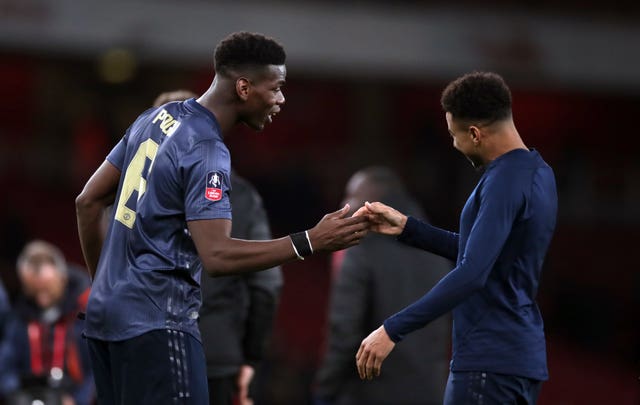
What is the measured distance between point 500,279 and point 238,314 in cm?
164

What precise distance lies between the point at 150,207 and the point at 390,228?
1.00m

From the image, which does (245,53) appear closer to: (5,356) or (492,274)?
(492,274)

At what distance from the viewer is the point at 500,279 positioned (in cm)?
380

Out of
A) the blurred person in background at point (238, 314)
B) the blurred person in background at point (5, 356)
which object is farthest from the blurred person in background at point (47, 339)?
the blurred person in background at point (238, 314)

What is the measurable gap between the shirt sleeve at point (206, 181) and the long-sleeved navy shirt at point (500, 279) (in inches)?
28.1

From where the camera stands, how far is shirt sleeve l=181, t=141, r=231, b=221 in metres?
3.62

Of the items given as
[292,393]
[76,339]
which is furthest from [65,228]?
[76,339]

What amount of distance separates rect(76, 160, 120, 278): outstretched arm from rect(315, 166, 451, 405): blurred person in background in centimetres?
207

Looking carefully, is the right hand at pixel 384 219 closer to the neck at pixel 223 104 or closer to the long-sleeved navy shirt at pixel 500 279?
the long-sleeved navy shirt at pixel 500 279

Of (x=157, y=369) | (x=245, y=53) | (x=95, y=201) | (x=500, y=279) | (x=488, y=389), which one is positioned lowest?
(x=488, y=389)

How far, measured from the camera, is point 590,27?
1686cm

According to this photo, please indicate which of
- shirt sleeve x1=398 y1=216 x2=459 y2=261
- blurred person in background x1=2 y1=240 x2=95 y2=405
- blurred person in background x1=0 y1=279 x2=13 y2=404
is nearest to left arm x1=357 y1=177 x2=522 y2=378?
shirt sleeve x1=398 y1=216 x2=459 y2=261

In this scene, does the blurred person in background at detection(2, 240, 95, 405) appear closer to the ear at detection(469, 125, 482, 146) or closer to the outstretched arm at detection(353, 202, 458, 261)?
the outstretched arm at detection(353, 202, 458, 261)

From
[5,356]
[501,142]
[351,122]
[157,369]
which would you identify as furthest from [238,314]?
[351,122]
